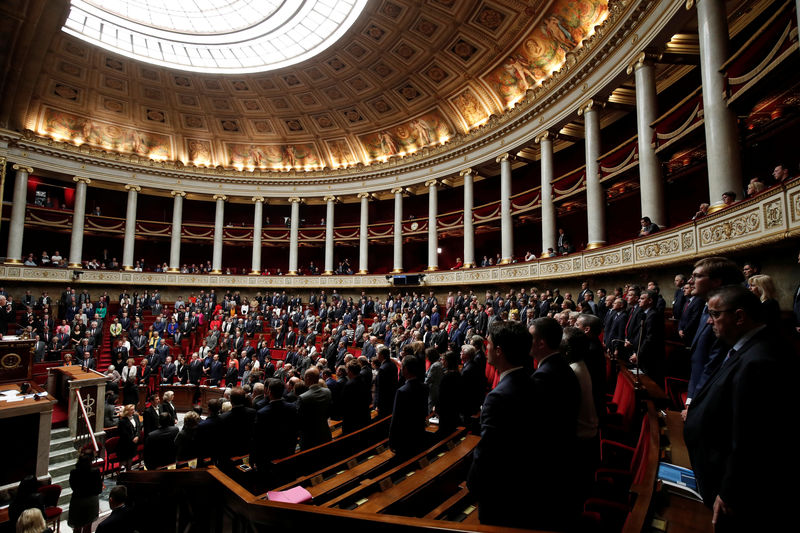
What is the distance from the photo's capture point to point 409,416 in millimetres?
3545

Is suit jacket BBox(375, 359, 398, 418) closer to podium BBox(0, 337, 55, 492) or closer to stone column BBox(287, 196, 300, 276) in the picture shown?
podium BBox(0, 337, 55, 492)

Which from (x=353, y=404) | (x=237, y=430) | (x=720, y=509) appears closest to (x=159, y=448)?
(x=237, y=430)

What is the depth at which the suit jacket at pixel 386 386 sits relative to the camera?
495 centimetres

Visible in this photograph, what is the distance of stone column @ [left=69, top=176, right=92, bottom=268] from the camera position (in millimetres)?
20750

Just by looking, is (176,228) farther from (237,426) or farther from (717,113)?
(717,113)

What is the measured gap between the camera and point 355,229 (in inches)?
974

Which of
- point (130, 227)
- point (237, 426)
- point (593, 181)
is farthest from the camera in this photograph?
point (130, 227)

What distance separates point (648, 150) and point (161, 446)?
1273cm

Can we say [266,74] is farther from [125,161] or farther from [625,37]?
[625,37]

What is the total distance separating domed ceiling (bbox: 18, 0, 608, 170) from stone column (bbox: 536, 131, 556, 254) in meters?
2.71

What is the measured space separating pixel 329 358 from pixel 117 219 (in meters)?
19.4

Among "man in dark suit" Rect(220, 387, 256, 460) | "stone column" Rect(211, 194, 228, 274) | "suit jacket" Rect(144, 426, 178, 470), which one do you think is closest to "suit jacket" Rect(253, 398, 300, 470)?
"man in dark suit" Rect(220, 387, 256, 460)

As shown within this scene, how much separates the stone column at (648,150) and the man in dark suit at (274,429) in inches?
411

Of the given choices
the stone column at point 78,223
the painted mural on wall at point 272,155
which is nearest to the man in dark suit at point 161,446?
the stone column at point 78,223
